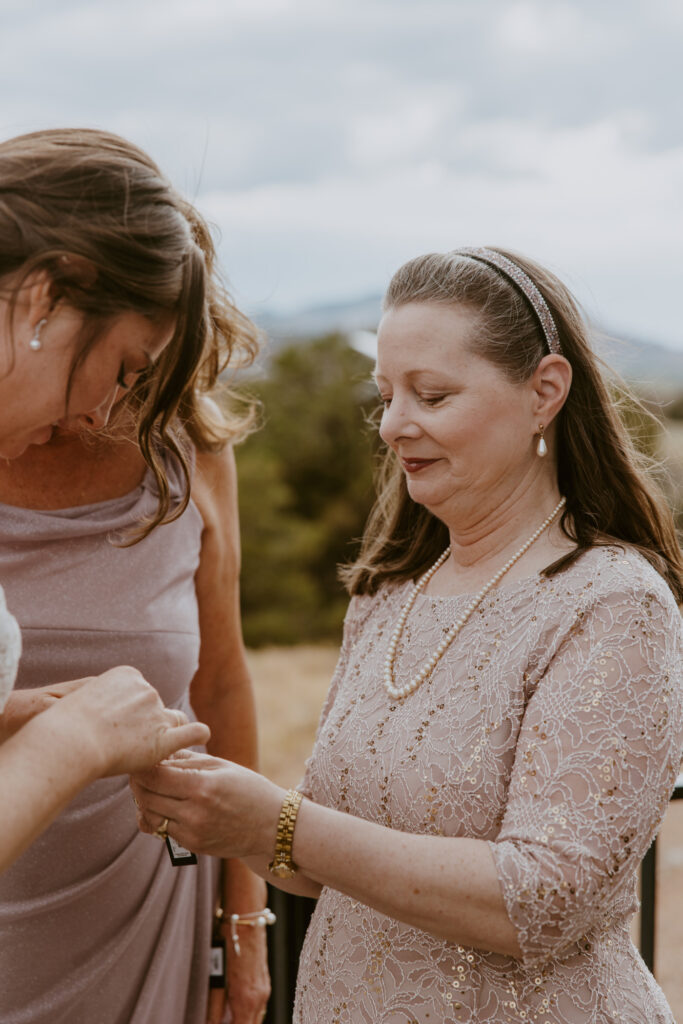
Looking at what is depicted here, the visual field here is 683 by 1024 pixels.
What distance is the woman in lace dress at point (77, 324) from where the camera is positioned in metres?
1.50

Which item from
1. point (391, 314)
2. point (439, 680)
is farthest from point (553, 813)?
point (391, 314)

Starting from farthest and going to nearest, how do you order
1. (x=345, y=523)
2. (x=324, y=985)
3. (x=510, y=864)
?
(x=345, y=523), (x=324, y=985), (x=510, y=864)

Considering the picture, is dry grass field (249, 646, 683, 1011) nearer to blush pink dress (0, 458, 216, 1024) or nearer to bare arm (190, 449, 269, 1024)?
bare arm (190, 449, 269, 1024)

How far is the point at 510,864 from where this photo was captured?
1644mm

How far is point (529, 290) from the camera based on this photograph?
80.1 inches

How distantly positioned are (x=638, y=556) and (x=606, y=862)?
1.81ft

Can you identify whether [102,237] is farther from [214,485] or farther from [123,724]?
[214,485]

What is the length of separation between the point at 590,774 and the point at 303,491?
15.3m

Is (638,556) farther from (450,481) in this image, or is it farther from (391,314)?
(391,314)

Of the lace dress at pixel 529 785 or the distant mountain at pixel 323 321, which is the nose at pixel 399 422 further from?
the distant mountain at pixel 323 321

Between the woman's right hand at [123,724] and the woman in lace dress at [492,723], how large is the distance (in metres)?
0.14

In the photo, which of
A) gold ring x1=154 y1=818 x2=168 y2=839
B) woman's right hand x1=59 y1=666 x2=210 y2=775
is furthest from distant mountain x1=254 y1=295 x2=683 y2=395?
gold ring x1=154 y1=818 x2=168 y2=839

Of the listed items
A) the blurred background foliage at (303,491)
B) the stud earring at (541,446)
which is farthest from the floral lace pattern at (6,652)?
the blurred background foliage at (303,491)

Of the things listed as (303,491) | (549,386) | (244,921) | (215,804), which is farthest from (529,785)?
(303,491)
